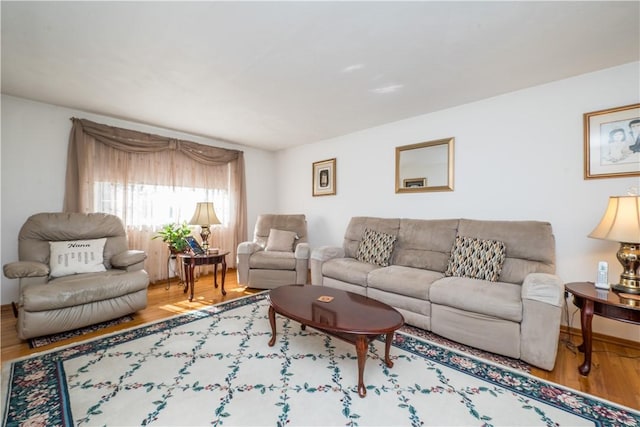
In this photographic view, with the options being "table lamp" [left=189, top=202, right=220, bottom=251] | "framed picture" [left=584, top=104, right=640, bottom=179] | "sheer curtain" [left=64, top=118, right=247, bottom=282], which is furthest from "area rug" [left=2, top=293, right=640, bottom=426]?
"sheer curtain" [left=64, top=118, right=247, bottom=282]

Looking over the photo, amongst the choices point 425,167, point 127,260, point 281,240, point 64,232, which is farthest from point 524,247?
point 64,232

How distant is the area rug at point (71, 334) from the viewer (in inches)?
89.4

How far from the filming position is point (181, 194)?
4.32 m

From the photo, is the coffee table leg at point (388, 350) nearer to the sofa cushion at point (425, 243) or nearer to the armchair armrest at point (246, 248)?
the sofa cushion at point (425, 243)

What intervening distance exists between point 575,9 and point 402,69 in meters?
1.11

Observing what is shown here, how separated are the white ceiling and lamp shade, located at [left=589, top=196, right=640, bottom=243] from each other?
118 cm

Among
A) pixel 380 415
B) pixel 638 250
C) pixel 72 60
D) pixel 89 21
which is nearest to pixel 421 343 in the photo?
pixel 380 415

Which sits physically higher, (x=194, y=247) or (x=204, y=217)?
(x=204, y=217)

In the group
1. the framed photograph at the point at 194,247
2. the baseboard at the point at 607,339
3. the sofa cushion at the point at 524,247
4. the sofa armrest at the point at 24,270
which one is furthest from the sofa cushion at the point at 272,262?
the baseboard at the point at 607,339

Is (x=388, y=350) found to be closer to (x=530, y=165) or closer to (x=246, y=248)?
(x=530, y=165)

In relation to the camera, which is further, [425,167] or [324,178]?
[324,178]

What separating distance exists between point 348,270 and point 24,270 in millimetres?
2956

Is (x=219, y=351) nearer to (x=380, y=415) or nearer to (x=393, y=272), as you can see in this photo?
(x=380, y=415)

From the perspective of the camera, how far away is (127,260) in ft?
9.61
